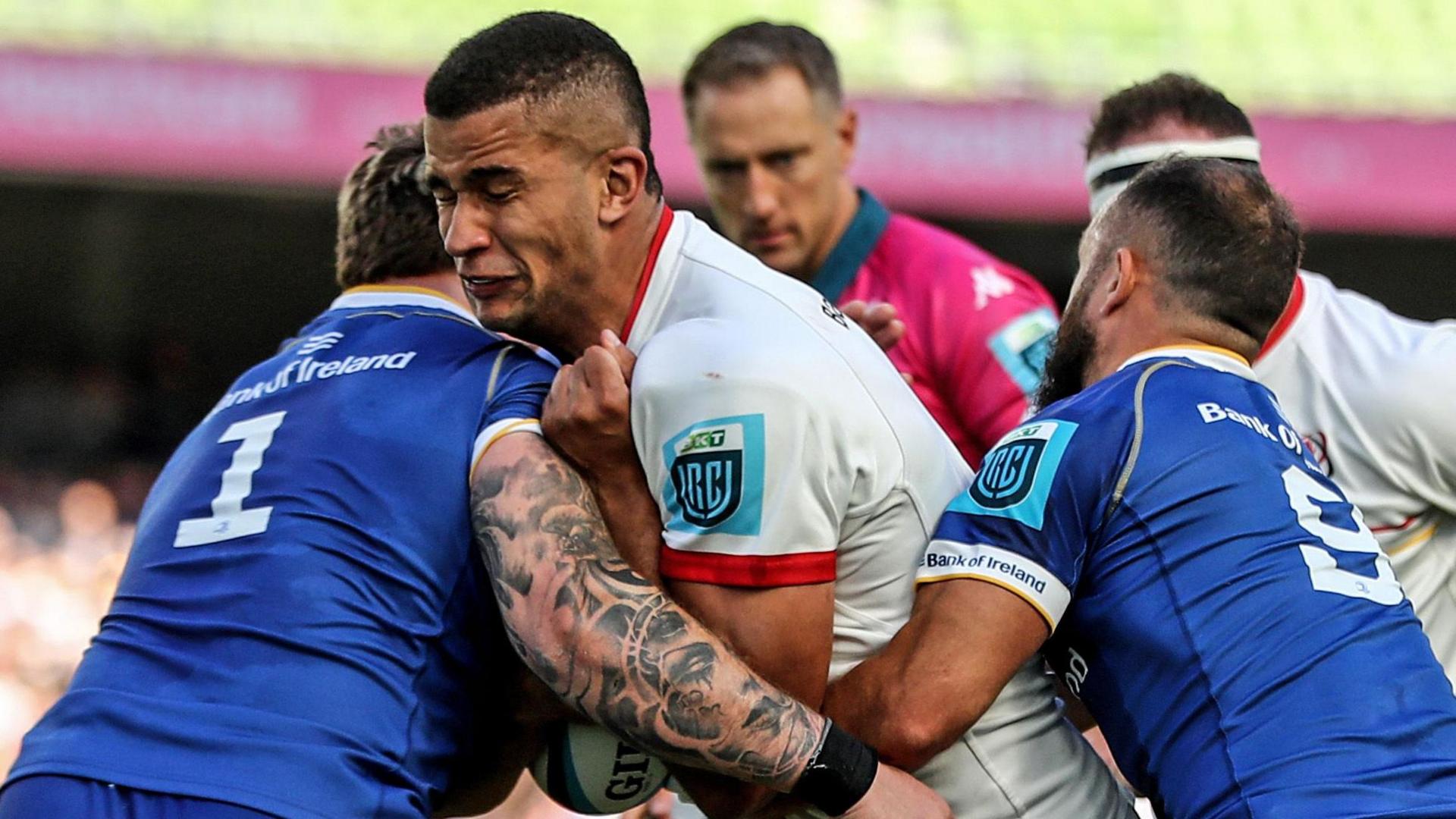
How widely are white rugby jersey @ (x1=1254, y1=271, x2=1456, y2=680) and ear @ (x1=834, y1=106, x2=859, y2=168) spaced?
182cm

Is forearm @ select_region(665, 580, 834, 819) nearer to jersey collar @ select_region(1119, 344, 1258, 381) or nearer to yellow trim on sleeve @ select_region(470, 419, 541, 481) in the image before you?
yellow trim on sleeve @ select_region(470, 419, 541, 481)

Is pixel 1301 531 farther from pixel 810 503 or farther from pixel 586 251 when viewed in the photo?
pixel 586 251

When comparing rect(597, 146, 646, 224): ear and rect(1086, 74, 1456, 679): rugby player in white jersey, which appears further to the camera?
rect(1086, 74, 1456, 679): rugby player in white jersey

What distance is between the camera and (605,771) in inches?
114

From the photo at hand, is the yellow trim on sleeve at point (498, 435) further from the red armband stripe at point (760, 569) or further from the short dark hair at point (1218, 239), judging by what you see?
the short dark hair at point (1218, 239)

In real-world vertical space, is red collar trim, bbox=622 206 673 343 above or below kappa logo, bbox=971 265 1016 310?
above

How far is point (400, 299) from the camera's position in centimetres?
315

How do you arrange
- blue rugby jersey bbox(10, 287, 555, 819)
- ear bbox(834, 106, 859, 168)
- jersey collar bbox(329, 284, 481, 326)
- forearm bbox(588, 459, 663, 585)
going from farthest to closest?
ear bbox(834, 106, 859, 168) < jersey collar bbox(329, 284, 481, 326) < forearm bbox(588, 459, 663, 585) < blue rugby jersey bbox(10, 287, 555, 819)

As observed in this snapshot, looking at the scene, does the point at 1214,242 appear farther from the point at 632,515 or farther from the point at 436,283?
the point at 436,283

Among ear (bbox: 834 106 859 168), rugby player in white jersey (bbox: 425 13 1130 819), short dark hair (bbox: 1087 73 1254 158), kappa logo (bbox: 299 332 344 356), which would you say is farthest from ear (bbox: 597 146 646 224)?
ear (bbox: 834 106 859 168)

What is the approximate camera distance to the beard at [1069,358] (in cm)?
299

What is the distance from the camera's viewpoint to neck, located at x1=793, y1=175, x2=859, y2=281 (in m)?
Answer: 4.81

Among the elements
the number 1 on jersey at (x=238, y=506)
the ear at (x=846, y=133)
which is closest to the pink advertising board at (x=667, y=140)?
the ear at (x=846, y=133)

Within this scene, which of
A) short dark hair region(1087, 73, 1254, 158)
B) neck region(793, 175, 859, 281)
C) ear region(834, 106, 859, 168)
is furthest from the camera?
ear region(834, 106, 859, 168)
